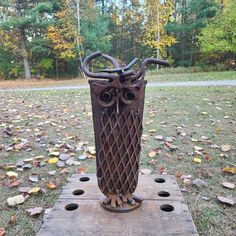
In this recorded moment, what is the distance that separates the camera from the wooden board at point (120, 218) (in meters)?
1.38

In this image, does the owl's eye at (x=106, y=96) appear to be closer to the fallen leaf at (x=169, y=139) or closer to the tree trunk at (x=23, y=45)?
the fallen leaf at (x=169, y=139)

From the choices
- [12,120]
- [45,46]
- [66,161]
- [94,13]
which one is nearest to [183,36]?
[94,13]

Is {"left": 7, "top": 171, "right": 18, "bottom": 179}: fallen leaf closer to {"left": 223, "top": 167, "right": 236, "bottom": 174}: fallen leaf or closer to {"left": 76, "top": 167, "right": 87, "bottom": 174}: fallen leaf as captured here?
{"left": 76, "top": 167, "right": 87, "bottom": 174}: fallen leaf

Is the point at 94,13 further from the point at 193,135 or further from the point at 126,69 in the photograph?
the point at 126,69

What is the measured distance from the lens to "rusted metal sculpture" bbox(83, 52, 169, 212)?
1430 millimetres

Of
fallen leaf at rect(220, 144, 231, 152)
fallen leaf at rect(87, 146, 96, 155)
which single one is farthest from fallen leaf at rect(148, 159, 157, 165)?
fallen leaf at rect(220, 144, 231, 152)

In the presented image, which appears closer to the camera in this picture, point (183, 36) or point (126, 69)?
point (126, 69)

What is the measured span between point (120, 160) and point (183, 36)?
20412mm

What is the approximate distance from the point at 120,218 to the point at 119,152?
35cm

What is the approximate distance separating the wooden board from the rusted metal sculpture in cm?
7

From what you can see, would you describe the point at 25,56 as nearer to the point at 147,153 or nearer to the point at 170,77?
the point at 170,77

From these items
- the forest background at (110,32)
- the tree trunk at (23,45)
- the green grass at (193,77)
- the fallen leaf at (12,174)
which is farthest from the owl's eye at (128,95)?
the tree trunk at (23,45)

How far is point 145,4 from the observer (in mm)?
20641

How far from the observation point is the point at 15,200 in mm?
2076
